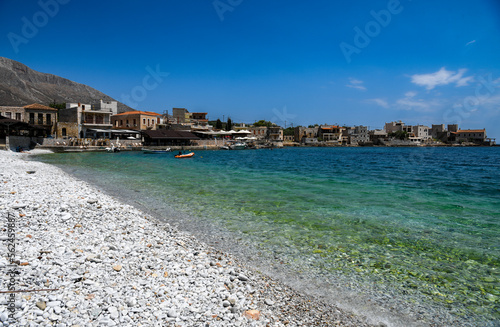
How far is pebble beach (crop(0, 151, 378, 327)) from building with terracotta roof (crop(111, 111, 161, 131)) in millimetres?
65965

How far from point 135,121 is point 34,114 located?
19575 millimetres

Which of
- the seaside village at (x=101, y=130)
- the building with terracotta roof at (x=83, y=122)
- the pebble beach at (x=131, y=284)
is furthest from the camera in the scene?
the building with terracotta roof at (x=83, y=122)

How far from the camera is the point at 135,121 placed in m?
68.6

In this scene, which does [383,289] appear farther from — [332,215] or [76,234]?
[76,234]

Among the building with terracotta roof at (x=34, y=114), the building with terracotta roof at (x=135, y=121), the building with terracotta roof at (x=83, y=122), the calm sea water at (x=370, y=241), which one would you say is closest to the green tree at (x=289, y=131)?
the building with terracotta roof at (x=135, y=121)

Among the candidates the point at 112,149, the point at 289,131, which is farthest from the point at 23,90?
the point at 289,131

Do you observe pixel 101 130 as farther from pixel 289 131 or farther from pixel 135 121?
pixel 289 131

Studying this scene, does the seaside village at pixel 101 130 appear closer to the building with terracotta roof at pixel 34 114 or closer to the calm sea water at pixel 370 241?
the building with terracotta roof at pixel 34 114

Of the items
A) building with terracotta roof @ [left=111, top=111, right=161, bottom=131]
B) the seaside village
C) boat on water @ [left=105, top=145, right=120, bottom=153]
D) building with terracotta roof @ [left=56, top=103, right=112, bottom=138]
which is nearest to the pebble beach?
the seaside village

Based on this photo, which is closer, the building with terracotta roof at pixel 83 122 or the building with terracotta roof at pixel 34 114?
the building with terracotta roof at pixel 34 114

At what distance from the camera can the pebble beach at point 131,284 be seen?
348 cm

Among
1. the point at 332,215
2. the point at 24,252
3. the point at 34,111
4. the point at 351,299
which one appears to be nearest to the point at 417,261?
the point at 351,299

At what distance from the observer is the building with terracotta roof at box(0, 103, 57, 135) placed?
53.3 m

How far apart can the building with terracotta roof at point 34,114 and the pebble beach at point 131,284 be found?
5879 centimetres
